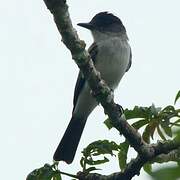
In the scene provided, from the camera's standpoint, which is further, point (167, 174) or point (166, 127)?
point (166, 127)

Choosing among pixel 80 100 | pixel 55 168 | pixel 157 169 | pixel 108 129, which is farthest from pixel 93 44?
pixel 157 169

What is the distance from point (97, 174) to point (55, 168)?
317mm

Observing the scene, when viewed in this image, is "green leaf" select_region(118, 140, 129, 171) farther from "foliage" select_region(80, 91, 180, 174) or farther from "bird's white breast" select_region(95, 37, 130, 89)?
"bird's white breast" select_region(95, 37, 130, 89)

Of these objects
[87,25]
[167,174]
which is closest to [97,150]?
[167,174]

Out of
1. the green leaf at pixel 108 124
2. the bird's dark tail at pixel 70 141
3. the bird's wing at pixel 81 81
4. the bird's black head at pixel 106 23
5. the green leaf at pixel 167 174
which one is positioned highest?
the bird's black head at pixel 106 23

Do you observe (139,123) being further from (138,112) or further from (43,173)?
(43,173)

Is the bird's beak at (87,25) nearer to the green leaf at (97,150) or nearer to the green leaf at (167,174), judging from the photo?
the green leaf at (97,150)

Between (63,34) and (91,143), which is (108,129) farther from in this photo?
(63,34)

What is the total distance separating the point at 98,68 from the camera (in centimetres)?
619

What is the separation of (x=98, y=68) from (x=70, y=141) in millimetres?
1100

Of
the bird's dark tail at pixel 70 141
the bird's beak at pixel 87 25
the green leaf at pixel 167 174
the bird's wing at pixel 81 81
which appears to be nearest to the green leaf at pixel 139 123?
the green leaf at pixel 167 174

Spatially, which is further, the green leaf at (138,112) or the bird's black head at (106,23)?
the bird's black head at (106,23)

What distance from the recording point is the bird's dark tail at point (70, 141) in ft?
18.1

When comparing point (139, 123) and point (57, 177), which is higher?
point (139, 123)
